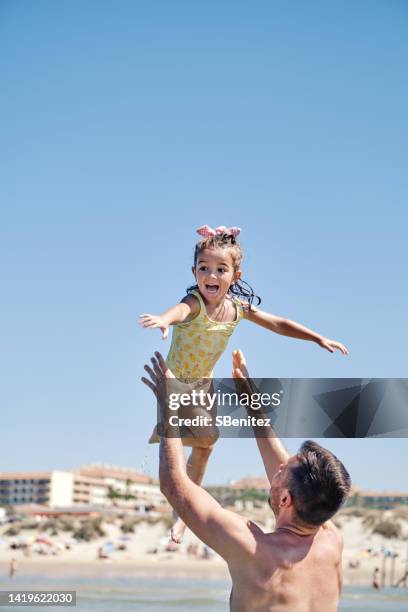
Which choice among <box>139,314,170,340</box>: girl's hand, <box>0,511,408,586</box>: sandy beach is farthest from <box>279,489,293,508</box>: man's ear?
<box>0,511,408,586</box>: sandy beach

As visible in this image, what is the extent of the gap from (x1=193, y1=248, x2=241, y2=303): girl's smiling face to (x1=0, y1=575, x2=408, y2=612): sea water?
19.6 metres

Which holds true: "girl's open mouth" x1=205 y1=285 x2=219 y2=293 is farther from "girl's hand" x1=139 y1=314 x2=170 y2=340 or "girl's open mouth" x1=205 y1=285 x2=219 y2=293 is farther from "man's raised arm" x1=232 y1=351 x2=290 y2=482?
"man's raised arm" x1=232 y1=351 x2=290 y2=482

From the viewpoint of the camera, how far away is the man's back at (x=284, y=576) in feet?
15.5

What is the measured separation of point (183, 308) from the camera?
6762mm

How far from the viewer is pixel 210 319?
279 inches

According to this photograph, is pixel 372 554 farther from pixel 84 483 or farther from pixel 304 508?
pixel 84 483

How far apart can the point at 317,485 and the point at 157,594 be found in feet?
94.0

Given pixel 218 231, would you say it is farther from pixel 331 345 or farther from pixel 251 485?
pixel 251 485

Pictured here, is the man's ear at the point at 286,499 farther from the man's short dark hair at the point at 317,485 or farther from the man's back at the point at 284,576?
the man's back at the point at 284,576

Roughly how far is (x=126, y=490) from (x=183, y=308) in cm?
11223

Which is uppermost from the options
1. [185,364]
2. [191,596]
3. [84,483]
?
[84,483]

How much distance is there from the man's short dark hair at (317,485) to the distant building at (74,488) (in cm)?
10803

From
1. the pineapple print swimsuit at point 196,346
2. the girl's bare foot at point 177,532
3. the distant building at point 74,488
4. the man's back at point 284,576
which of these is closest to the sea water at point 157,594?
the girl's bare foot at point 177,532

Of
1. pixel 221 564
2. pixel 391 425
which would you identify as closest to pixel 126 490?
pixel 221 564
